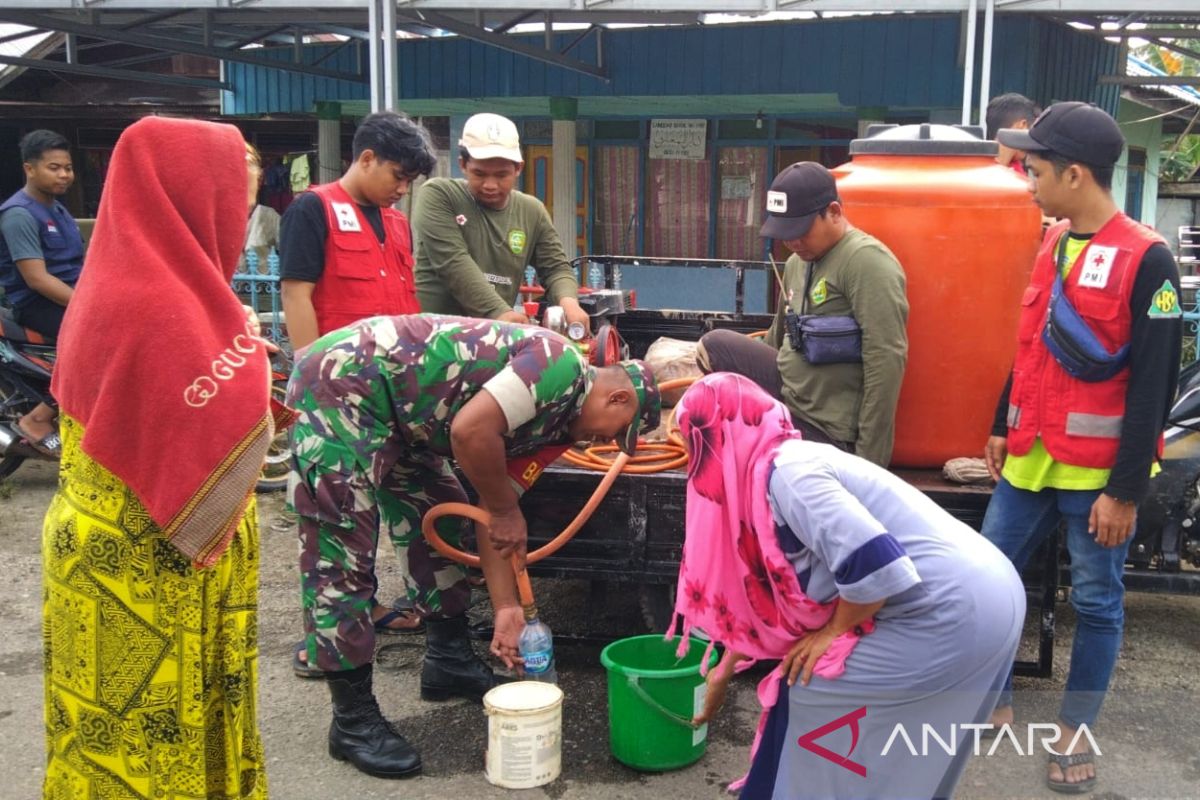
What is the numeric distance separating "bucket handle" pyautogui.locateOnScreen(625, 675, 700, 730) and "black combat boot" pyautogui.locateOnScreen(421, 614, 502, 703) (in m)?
0.79

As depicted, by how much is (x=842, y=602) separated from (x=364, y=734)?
1.71 meters

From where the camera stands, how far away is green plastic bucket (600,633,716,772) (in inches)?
132

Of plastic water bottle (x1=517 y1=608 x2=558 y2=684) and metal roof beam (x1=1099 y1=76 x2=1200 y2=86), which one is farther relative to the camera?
metal roof beam (x1=1099 y1=76 x2=1200 y2=86)

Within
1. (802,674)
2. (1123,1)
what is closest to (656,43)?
(1123,1)

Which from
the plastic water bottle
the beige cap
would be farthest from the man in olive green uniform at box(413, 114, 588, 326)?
the plastic water bottle

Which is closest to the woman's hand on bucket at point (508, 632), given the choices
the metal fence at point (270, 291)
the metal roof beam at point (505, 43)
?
the metal fence at point (270, 291)

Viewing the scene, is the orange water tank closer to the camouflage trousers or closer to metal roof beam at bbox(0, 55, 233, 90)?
the camouflage trousers

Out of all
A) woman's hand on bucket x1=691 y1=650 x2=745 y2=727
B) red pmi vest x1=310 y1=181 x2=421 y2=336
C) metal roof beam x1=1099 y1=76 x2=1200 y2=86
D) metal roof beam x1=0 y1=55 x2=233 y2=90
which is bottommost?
woman's hand on bucket x1=691 y1=650 x2=745 y2=727

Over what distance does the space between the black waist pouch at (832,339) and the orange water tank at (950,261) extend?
0.31 metres

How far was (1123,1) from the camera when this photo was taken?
22.8 ft

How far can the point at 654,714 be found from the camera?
11.2 ft

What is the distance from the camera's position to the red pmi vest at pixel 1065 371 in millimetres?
3135

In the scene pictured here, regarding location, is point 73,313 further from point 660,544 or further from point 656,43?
point 656,43

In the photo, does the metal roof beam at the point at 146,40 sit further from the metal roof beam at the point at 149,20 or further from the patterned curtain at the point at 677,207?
the patterned curtain at the point at 677,207
